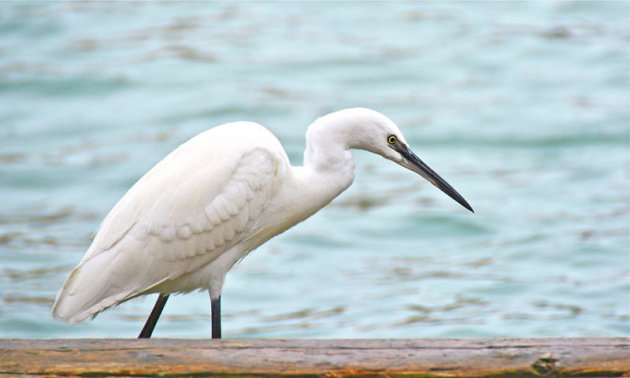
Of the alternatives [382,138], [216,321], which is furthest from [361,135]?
[216,321]

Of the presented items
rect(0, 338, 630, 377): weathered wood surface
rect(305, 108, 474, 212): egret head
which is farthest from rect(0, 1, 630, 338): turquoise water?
rect(0, 338, 630, 377): weathered wood surface

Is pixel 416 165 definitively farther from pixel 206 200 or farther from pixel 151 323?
pixel 151 323

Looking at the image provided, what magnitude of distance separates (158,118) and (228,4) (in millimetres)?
3491

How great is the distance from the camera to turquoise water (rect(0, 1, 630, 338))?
272 inches

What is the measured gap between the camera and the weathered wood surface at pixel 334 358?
2740 mm

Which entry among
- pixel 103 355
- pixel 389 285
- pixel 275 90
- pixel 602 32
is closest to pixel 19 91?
pixel 275 90

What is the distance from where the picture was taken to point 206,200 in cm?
365

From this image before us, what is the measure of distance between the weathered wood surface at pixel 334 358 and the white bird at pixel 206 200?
27.2 inches

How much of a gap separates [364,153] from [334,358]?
6.94m

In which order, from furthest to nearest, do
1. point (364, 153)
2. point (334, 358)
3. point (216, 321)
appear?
point (364, 153) < point (216, 321) < point (334, 358)

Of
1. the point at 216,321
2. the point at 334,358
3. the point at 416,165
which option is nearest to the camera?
the point at 334,358

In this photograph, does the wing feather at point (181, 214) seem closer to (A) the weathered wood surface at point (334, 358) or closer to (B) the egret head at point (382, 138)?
(B) the egret head at point (382, 138)

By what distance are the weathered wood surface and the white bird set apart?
69 centimetres

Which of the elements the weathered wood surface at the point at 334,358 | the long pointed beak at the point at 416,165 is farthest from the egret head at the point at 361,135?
the weathered wood surface at the point at 334,358
